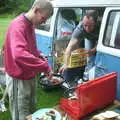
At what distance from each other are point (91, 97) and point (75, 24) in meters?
2.90

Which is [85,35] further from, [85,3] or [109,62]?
[109,62]

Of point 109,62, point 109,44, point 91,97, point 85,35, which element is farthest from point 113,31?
point 91,97

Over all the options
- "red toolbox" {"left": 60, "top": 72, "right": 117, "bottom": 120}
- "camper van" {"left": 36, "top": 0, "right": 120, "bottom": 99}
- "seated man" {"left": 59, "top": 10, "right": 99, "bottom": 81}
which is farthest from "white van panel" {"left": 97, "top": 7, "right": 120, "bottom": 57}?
"red toolbox" {"left": 60, "top": 72, "right": 117, "bottom": 120}

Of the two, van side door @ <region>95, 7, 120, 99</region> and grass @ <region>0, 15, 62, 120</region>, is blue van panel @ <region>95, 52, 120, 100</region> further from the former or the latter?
grass @ <region>0, 15, 62, 120</region>

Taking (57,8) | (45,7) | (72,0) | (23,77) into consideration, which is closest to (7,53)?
(23,77)

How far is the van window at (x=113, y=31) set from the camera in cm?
529

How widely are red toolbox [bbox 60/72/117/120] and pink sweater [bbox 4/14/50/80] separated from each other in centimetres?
49

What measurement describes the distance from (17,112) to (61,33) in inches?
109

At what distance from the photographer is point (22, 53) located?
3.75 meters

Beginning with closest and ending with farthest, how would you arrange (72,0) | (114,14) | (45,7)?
(45,7)
(114,14)
(72,0)

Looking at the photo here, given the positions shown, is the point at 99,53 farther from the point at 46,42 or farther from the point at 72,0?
the point at 46,42

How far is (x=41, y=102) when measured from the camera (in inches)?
262

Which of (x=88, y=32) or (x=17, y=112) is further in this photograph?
(x=88, y=32)

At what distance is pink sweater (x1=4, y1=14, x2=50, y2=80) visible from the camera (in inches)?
→ 149
